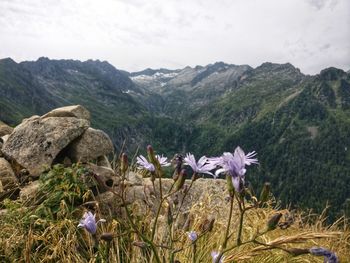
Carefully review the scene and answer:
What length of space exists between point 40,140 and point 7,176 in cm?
151

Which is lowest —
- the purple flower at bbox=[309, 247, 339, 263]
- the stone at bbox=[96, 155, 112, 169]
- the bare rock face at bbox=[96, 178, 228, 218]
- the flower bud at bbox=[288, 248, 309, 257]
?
the bare rock face at bbox=[96, 178, 228, 218]

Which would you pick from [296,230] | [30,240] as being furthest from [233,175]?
[296,230]

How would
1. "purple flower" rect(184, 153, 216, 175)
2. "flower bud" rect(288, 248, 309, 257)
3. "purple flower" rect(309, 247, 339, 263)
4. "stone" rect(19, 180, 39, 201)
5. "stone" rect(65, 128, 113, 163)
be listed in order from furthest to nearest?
Answer: "stone" rect(65, 128, 113, 163) < "stone" rect(19, 180, 39, 201) < "purple flower" rect(184, 153, 216, 175) < "flower bud" rect(288, 248, 309, 257) < "purple flower" rect(309, 247, 339, 263)

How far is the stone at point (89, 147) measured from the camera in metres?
11.8

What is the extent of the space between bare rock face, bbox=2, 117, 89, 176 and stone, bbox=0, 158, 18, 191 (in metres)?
0.49

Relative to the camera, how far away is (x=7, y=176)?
33.5ft

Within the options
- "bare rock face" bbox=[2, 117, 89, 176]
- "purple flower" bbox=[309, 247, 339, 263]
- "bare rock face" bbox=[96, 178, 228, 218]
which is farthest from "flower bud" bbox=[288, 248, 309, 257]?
"bare rock face" bbox=[2, 117, 89, 176]

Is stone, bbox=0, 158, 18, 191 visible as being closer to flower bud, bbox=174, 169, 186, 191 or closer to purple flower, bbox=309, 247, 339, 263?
flower bud, bbox=174, 169, 186, 191

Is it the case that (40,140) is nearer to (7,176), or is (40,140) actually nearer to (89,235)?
(7,176)

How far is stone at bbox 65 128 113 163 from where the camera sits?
38.6 ft

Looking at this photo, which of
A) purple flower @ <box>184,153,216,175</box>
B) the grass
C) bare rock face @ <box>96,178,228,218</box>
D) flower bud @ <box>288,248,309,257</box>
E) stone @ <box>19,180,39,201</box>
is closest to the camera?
flower bud @ <box>288,248,309,257</box>

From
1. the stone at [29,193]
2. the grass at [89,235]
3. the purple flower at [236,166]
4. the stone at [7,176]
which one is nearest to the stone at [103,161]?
the stone at [7,176]

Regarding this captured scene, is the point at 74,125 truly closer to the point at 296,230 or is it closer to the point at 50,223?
the point at 50,223

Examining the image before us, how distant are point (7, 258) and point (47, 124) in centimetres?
591
